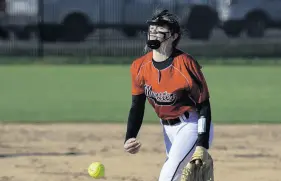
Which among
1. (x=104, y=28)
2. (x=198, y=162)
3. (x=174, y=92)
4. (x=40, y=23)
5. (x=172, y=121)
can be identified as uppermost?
(x=174, y=92)

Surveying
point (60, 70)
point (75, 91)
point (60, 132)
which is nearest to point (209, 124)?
point (60, 132)

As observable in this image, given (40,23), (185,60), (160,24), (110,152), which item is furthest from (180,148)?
(40,23)

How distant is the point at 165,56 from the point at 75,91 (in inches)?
493

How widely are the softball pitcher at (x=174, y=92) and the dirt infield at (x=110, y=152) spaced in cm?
280

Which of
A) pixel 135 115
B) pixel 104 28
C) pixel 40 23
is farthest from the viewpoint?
pixel 104 28

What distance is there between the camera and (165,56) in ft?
19.6

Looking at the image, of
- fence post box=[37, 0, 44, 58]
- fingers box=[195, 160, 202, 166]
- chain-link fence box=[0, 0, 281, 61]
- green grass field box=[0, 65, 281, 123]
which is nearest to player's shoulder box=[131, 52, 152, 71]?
fingers box=[195, 160, 202, 166]

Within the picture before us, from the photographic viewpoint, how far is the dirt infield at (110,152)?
9.07 m

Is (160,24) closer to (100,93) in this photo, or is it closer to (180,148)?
(180,148)

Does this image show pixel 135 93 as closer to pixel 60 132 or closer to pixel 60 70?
pixel 60 132

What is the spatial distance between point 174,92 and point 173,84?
6 cm

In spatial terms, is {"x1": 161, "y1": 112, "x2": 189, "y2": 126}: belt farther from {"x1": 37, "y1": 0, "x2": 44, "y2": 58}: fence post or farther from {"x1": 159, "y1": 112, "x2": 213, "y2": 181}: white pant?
{"x1": 37, "y1": 0, "x2": 44, "y2": 58}: fence post

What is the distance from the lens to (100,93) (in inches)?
709

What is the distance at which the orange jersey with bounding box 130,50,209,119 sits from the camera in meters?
5.87
